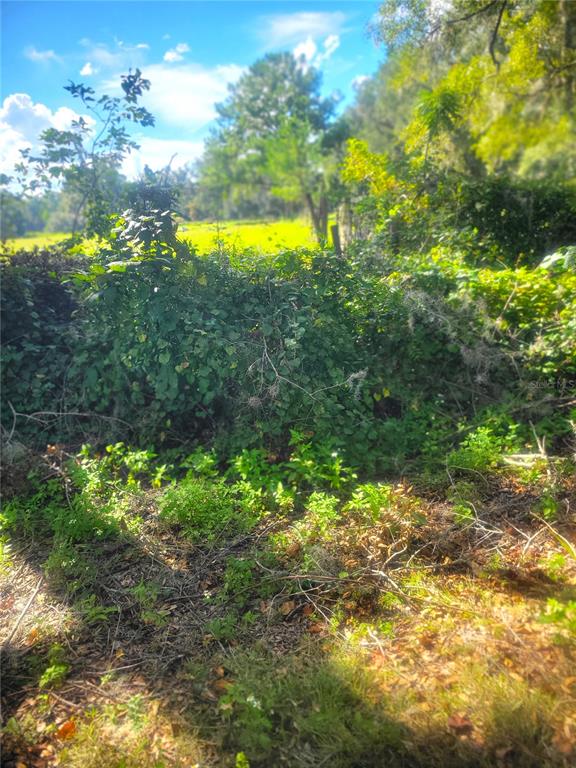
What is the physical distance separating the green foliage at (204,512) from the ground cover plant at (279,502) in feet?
0.06

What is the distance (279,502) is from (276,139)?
13345mm

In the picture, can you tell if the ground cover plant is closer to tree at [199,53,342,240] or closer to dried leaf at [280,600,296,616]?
dried leaf at [280,600,296,616]

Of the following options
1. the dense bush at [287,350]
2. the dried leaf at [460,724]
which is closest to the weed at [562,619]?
the dried leaf at [460,724]

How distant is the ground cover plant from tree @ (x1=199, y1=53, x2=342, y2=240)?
12.5 ft

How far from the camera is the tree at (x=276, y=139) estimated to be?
9.58 metres

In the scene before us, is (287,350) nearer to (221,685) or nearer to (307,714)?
(221,685)

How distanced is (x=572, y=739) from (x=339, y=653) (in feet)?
3.19

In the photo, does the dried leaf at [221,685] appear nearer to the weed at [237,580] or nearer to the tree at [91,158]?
the weed at [237,580]

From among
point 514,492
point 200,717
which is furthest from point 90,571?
point 514,492

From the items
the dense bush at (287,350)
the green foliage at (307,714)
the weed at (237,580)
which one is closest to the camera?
the green foliage at (307,714)

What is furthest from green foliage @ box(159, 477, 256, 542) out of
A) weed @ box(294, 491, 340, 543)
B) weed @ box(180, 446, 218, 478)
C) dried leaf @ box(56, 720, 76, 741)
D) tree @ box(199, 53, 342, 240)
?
tree @ box(199, 53, 342, 240)

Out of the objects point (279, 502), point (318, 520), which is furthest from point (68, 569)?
point (318, 520)

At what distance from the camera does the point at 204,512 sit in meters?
3.14

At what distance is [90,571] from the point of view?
9.20 ft
